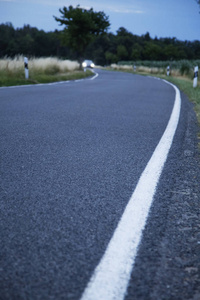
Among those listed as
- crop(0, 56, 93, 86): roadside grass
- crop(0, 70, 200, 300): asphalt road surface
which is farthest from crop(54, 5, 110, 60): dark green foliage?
crop(0, 70, 200, 300): asphalt road surface

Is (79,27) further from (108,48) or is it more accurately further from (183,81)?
(108,48)

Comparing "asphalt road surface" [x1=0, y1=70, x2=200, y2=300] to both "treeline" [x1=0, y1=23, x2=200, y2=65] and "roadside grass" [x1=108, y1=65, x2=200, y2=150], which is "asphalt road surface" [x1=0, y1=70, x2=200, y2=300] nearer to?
"roadside grass" [x1=108, y1=65, x2=200, y2=150]

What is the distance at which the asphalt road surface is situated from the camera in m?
1.21

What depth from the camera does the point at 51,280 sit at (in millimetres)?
1201

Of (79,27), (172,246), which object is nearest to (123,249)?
(172,246)

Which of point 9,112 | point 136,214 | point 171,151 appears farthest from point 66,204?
point 9,112

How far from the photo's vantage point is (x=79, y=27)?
28672 mm

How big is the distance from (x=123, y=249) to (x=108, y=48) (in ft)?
333

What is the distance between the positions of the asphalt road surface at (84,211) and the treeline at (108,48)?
237 ft

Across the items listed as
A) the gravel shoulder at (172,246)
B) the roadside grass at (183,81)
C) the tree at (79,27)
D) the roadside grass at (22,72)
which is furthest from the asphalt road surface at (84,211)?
the tree at (79,27)

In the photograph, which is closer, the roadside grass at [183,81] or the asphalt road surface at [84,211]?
the asphalt road surface at [84,211]

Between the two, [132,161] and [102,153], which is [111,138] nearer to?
[102,153]

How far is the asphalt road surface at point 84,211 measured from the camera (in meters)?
1.21

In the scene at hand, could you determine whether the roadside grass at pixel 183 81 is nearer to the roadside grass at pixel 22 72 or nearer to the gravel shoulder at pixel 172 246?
the gravel shoulder at pixel 172 246
